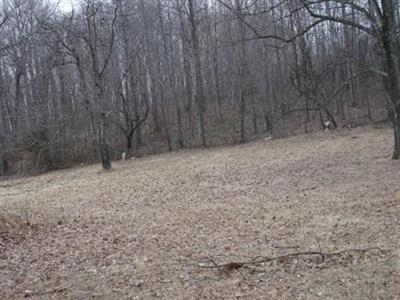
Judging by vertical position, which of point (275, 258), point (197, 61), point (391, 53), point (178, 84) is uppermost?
point (197, 61)

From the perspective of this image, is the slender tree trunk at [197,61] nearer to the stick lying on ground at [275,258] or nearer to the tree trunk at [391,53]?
the tree trunk at [391,53]

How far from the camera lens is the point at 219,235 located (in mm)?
8094

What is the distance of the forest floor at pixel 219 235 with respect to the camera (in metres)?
5.55

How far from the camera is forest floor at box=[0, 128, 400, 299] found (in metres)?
5.55

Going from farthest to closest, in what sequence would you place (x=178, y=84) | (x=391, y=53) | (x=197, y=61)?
(x=178, y=84) < (x=197, y=61) < (x=391, y=53)

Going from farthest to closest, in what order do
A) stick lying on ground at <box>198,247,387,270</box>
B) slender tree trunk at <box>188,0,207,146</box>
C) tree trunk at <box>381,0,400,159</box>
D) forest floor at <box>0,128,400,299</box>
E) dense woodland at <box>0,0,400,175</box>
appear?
slender tree trunk at <box>188,0,207,146</box> → dense woodland at <box>0,0,400,175</box> → tree trunk at <box>381,0,400,159</box> → stick lying on ground at <box>198,247,387,270</box> → forest floor at <box>0,128,400,299</box>

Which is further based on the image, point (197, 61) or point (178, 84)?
point (178, 84)

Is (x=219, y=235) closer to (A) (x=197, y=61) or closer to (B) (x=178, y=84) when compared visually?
(A) (x=197, y=61)

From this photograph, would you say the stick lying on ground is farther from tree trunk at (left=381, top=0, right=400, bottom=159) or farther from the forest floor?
tree trunk at (left=381, top=0, right=400, bottom=159)

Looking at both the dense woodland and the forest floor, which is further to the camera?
the dense woodland

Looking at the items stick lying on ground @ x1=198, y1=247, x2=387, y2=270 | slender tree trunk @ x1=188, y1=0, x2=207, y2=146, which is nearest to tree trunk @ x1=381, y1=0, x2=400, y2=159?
stick lying on ground @ x1=198, y1=247, x2=387, y2=270

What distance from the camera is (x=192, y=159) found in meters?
22.3

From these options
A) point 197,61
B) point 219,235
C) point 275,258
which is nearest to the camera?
point 275,258

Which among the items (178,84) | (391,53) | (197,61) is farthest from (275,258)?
(178,84)
